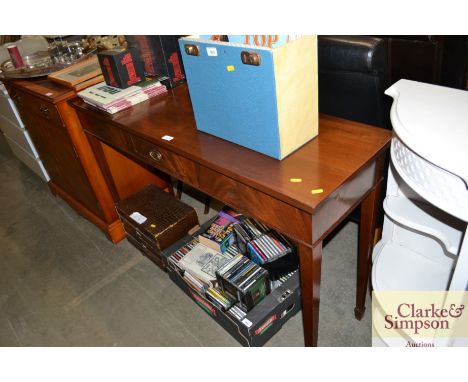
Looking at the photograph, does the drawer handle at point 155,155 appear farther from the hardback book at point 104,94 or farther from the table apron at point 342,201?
the table apron at point 342,201

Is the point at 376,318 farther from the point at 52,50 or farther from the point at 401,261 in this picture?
the point at 52,50

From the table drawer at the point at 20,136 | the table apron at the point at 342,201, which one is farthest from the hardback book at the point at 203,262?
the table drawer at the point at 20,136

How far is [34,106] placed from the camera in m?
1.95

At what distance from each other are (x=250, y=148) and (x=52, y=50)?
1.53 metres

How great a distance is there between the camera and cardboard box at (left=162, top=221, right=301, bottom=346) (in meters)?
1.42

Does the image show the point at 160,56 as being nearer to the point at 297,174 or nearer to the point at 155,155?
the point at 155,155

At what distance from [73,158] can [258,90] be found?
1.27 meters

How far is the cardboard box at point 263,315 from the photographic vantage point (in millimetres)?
1425

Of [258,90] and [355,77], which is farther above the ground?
[258,90]

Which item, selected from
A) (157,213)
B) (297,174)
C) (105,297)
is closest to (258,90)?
(297,174)

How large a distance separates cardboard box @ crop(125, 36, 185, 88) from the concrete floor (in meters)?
0.84

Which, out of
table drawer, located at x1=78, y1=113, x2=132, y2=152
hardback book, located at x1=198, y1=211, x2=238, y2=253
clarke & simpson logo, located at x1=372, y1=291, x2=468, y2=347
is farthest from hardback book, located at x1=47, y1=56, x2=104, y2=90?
clarke & simpson logo, located at x1=372, y1=291, x2=468, y2=347

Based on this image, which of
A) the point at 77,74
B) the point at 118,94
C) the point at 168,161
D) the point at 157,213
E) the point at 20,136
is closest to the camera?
the point at 168,161

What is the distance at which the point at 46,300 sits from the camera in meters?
1.85
